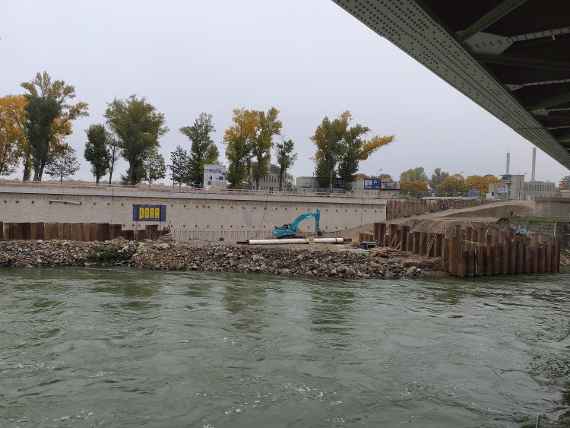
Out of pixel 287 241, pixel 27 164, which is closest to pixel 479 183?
pixel 287 241

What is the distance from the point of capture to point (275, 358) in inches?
470

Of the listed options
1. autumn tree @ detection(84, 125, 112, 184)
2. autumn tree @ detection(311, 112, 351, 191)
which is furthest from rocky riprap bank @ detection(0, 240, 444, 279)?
autumn tree @ detection(311, 112, 351, 191)

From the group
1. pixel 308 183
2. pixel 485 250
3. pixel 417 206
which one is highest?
pixel 308 183

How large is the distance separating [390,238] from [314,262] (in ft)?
34.7

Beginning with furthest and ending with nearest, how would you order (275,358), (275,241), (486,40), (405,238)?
1. (275,241)
2. (405,238)
3. (275,358)
4. (486,40)

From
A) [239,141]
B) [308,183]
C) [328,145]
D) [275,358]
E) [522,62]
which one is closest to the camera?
[522,62]

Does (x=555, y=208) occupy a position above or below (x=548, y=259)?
above

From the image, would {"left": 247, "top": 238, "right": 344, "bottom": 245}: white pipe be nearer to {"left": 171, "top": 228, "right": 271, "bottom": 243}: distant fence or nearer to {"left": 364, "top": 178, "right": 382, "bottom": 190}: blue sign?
{"left": 171, "top": 228, "right": 271, "bottom": 243}: distant fence

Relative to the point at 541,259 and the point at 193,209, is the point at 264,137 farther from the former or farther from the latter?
the point at 541,259

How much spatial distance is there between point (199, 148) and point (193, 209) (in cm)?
1781

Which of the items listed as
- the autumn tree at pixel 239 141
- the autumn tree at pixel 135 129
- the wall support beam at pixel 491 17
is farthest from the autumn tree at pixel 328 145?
the wall support beam at pixel 491 17

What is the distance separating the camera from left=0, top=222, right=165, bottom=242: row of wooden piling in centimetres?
3144

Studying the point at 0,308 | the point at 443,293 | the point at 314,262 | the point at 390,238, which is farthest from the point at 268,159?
the point at 0,308

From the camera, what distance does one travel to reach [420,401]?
31.4 ft
